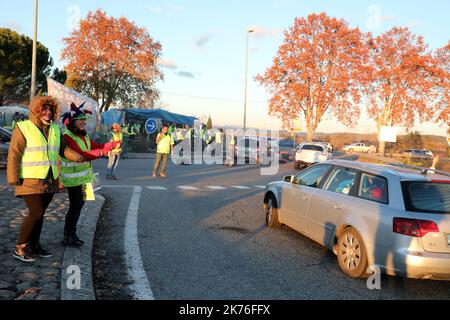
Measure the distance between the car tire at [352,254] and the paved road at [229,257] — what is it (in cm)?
10

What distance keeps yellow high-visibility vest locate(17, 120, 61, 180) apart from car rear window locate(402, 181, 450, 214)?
3.93 meters

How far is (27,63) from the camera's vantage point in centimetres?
3666

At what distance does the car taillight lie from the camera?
15.3 ft

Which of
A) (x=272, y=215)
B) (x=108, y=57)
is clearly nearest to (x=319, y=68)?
(x=108, y=57)

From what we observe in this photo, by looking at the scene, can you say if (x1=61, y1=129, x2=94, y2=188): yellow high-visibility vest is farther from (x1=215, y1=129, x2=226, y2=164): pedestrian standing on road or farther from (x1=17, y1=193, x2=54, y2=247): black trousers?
(x1=215, y1=129, x2=226, y2=164): pedestrian standing on road

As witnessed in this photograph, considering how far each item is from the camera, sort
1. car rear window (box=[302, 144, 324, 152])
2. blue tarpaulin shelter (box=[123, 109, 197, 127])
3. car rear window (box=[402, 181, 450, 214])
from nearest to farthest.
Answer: car rear window (box=[402, 181, 450, 214]) → car rear window (box=[302, 144, 324, 152]) → blue tarpaulin shelter (box=[123, 109, 197, 127])

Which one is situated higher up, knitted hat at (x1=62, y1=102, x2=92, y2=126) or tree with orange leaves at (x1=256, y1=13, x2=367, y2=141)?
tree with orange leaves at (x1=256, y1=13, x2=367, y2=141)

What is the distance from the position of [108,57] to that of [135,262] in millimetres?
33767

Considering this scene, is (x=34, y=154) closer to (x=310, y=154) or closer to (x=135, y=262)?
(x=135, y=262)

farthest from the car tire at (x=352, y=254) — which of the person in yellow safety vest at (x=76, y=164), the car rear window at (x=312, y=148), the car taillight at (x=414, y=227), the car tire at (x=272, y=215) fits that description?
the car rear window at (x=312, y=148)

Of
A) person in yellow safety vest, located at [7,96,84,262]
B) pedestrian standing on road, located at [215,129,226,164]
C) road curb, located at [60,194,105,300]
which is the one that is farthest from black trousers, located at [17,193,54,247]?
pedestrian standing on road, located at [215,129,226,164]

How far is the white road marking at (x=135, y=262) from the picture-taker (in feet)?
14.7

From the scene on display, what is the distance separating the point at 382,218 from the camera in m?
4.92
